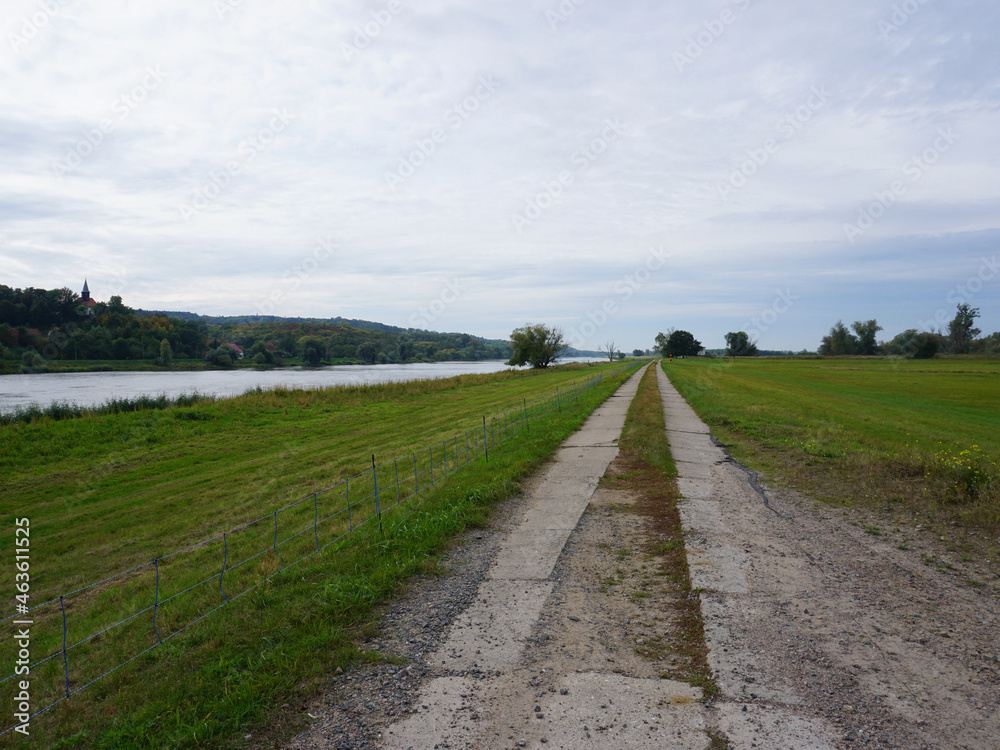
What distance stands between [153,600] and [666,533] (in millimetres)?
6929

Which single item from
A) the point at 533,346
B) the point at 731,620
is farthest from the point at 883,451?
the point at 533,346

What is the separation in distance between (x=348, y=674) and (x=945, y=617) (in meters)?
5.51

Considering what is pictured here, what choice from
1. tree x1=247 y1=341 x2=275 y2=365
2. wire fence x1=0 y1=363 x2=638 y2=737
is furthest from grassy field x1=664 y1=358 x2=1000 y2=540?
tree x1=247 y1=341 x2=275 y2=365

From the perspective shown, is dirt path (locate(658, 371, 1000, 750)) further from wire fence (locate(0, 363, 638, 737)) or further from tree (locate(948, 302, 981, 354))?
tree (locate(948, 302, 981, 354))

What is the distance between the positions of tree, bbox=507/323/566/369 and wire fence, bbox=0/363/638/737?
73.9 m

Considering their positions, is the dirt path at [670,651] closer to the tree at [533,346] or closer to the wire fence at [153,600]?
the wire fence at [153,600]

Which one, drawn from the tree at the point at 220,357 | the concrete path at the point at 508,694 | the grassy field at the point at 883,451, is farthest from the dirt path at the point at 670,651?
the tree at the point at 220,357

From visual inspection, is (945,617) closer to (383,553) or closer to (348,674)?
(348,674)

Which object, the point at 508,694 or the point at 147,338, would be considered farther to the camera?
the point at 147,338

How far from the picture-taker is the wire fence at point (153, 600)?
488 cm

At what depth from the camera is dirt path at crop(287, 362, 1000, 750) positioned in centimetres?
352

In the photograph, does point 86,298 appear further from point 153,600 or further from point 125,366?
point 153,600

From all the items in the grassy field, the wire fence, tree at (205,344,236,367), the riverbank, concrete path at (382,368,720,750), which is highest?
tree at (205,344,236,367)

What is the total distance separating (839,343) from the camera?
14625cm
